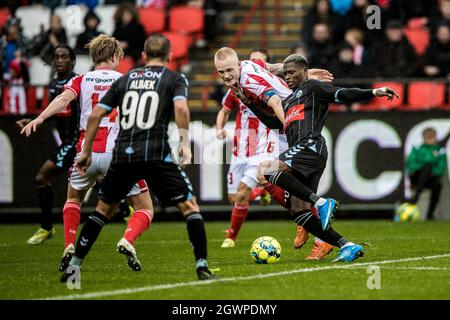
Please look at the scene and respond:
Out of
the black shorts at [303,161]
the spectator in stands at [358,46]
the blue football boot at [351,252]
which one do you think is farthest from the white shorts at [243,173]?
the spectator in stands at [358,46]

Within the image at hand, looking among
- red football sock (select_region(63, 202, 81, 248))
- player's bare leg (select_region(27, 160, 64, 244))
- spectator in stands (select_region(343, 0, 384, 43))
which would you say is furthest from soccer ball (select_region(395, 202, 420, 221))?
red football sock (select_region(63, 202, 81, 248))

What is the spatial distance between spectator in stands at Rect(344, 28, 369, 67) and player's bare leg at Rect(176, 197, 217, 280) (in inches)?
442

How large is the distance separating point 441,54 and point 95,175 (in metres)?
10.8

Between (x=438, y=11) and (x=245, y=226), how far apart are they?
6705 mm

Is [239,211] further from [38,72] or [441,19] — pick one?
[38,72]

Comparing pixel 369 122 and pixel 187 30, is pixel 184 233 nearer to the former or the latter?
pixel 369 122

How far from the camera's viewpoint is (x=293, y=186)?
1059 cm

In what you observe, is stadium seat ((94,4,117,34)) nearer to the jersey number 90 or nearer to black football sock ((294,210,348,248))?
black football sock ((294,210,348,248))

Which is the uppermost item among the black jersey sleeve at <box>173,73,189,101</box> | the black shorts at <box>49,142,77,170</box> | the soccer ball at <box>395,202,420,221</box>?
the black jersey sleeve at <box>173,73,189,101</box>

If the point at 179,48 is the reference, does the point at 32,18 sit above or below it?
above

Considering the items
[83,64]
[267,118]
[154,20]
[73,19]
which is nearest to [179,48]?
[154,20]

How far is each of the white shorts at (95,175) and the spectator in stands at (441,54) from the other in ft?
33.4

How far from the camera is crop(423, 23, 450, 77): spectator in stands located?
19.7 metres

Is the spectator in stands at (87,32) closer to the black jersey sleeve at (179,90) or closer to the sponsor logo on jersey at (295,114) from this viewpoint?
the sponsor logo on jersey at (295,114)
